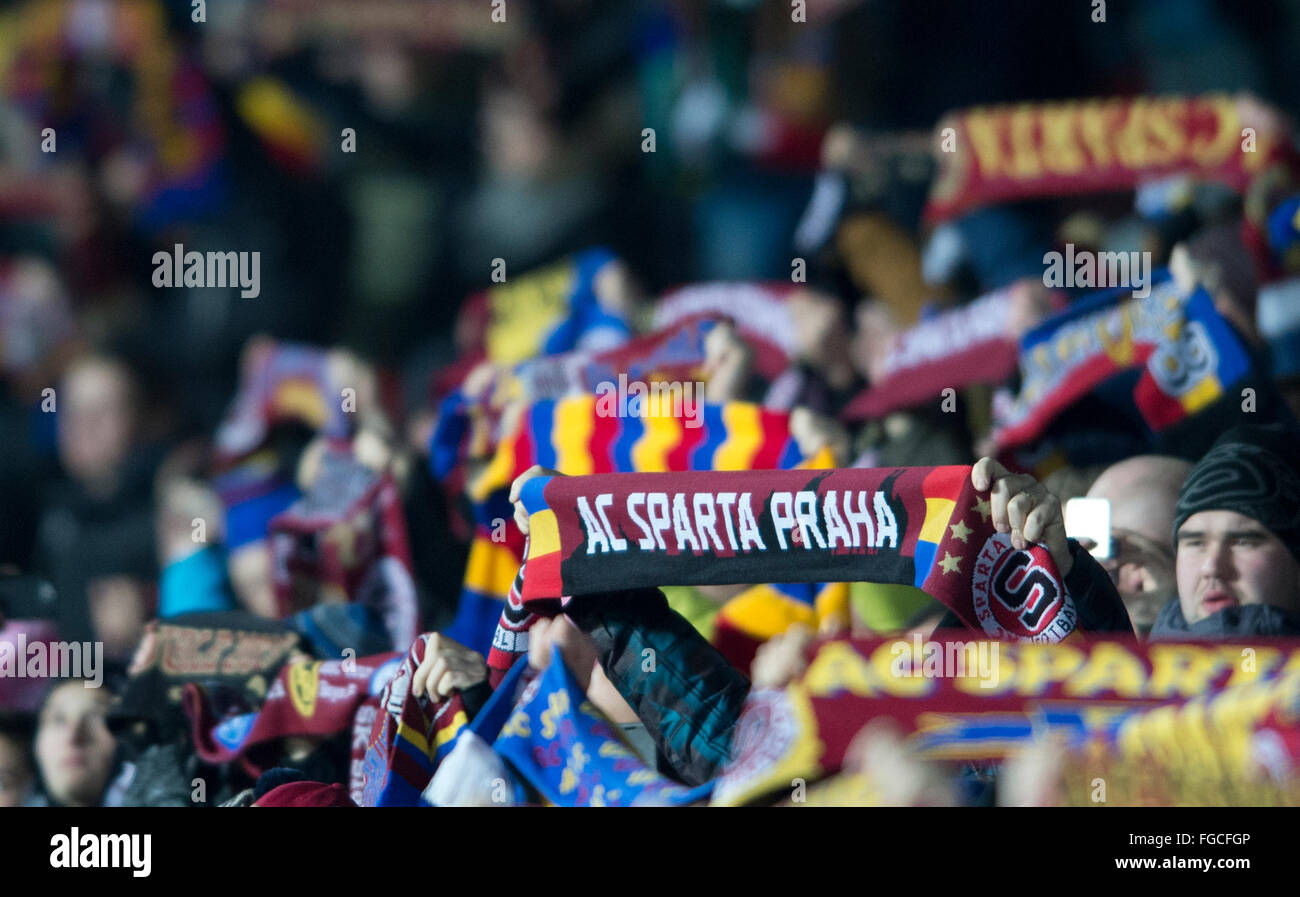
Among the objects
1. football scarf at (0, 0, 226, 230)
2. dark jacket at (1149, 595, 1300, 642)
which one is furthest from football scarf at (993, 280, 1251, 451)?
football scarf at (0, 0, 226, 230)

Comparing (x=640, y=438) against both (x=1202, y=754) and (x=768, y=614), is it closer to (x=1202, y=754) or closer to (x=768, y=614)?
(x=768, y=614)

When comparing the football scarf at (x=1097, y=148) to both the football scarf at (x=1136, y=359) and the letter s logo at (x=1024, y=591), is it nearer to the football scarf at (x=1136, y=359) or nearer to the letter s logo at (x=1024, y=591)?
the football scarf at (x=1136, y=359)

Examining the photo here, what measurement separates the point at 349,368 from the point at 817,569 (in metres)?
3.44

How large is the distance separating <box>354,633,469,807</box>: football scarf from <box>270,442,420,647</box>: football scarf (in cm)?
132

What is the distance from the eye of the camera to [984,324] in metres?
5.02

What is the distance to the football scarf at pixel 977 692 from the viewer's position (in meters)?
2.68

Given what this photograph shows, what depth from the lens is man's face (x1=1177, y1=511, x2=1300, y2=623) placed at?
3.30 metres

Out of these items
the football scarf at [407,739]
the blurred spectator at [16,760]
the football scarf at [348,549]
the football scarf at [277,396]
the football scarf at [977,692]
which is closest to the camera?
the football scarf at [977,692]

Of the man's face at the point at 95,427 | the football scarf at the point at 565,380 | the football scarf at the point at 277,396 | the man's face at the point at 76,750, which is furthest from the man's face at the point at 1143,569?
the man's face at the point at 95,427

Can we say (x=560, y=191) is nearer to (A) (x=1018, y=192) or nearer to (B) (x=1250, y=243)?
(A) (x=1018, y=192)

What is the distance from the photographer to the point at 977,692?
8.90ft


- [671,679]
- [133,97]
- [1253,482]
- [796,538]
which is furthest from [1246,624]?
[133,97]

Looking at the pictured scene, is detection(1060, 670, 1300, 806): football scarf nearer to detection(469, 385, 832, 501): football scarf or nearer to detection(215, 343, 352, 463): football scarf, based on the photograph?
detection(469, 385, 832, 501): football scarf
